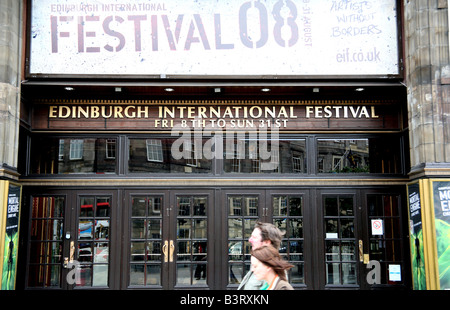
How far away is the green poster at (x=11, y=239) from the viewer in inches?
305

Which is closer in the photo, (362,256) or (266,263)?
(266,263)

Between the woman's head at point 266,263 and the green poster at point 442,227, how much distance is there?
4558 millimetres

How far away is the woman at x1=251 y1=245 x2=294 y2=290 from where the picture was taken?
3965 millimetres

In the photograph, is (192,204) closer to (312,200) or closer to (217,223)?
(217,223)

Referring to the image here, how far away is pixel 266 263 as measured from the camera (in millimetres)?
4012

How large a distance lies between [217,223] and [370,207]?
9.64ft

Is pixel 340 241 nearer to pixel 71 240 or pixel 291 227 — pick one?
pixel 291 227

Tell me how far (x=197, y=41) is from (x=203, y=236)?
3.64m

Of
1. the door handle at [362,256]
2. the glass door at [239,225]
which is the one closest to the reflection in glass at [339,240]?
the door handle at [362,256]

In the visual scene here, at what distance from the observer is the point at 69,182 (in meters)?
8.80

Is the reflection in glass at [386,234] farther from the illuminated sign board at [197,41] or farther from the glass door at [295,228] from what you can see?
the illuminated sign board at [197,41]

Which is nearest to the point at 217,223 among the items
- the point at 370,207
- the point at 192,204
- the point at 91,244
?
the point at 192,204

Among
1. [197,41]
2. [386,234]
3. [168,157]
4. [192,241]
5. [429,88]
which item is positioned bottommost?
[192,241]

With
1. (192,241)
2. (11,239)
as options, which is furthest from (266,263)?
(11,239)
